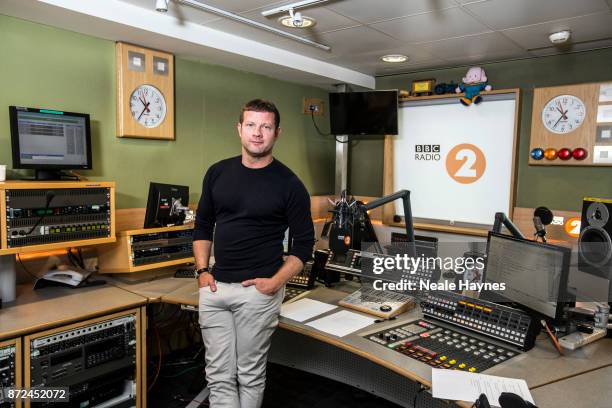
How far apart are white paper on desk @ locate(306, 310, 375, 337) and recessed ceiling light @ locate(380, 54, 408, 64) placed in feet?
8.26

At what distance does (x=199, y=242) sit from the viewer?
2.15 metres

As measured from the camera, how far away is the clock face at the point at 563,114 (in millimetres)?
3604

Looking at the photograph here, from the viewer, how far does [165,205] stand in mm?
2820

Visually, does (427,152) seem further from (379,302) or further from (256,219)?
(256,219)

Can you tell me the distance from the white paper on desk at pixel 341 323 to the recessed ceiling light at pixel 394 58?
2.52 meters

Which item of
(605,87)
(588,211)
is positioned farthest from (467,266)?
(605,87)

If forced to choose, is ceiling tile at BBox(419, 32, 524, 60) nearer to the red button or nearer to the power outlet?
the red button

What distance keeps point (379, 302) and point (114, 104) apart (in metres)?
2.22

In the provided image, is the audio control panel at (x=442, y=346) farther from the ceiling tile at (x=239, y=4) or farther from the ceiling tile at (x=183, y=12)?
the ceiling tile at (x=183, y=12)

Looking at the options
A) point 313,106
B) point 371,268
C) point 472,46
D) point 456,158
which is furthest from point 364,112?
point 371,268

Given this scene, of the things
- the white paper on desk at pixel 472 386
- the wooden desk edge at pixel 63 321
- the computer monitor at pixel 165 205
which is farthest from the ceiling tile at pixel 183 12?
the white paper on desk at pixel 472 386

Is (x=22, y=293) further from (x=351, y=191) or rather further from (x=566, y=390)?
(x=351, y=191)

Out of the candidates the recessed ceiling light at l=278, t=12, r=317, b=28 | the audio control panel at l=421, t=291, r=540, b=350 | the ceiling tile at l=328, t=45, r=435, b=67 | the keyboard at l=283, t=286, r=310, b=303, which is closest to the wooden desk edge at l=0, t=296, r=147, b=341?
the keyboard at l=283, t=286, r=310, b=303

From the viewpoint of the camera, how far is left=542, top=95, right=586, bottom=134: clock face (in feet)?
11.8
